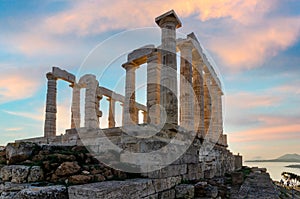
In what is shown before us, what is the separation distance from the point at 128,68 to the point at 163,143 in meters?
12.1

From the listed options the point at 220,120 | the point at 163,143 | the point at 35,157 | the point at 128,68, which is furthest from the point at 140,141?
the point at 220,120

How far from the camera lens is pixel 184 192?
7.12 m

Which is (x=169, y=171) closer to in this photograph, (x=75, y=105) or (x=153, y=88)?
(x=153, y=88)

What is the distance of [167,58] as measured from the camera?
1260 centimetres

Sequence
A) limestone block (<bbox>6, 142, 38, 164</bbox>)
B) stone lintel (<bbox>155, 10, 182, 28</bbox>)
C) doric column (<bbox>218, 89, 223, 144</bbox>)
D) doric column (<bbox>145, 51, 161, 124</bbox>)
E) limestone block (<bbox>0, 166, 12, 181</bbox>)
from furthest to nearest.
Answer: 1. doric column (<bbox>218, 89, 223, 144</bbox>)
2. doric column (<bbox>145, 51, 161, 124</bbox>)
3. stone lintel (<bbox>155, 10, 182, 28</bbox>)
4. limestone block (<bbox>6, 142, 38, 164</bbox>)
5. limestone block (<bbox>0, 166, 12, 181</bbox>)

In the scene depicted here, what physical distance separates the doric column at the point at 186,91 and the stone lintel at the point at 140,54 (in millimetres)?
2021

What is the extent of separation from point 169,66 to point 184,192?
6802mm

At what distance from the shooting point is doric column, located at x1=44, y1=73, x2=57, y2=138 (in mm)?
20216

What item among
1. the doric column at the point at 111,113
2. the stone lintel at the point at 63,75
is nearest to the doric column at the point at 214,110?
the doric column at the point at 111,113

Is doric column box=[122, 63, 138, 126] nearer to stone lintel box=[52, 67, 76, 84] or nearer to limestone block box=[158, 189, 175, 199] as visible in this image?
stone lintel box=[52, 67, 76, 84]

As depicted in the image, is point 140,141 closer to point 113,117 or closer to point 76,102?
point 76,102

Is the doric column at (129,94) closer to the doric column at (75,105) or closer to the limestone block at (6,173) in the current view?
the doric column at (75,105)

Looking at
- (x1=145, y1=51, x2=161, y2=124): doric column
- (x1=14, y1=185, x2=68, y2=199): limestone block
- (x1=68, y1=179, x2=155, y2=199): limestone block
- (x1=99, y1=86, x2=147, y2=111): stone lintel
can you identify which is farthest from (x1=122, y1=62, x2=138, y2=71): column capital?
(x1=14, y1=185, x2=68, y2=199): limestone block

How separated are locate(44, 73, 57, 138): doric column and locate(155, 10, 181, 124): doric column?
11595 mm
